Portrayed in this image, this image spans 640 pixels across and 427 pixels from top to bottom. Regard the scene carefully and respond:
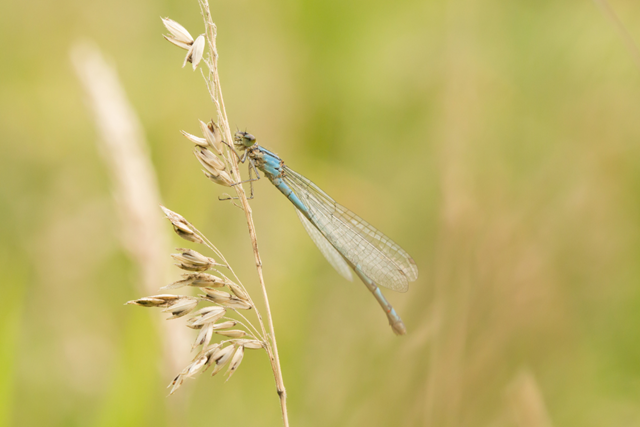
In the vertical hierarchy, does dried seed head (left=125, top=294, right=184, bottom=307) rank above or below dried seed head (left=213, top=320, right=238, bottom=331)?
above

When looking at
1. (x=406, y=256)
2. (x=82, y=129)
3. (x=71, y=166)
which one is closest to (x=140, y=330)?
(x=406, y=256)

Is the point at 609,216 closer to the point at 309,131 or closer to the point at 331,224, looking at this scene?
the point at 331,224

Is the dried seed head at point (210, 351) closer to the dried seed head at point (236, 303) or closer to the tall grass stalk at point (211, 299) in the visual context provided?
the tall grass stalk at point (211, 299)

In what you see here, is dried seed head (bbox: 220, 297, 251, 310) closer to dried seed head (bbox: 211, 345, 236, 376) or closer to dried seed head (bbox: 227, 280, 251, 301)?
dried seed head (bbox: 227, 280, 251, 301)

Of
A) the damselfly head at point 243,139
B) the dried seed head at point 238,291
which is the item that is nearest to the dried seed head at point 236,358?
the dried seed head at point 238,291

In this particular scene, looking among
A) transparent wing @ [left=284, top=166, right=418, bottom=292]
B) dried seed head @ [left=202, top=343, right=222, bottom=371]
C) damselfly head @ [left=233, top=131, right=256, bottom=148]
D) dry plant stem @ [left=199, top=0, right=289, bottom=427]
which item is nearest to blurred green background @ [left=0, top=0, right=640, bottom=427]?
transparent wing @ [left=284, top=166, right=418, bottom=292]

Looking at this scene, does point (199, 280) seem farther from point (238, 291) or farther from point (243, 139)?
point (243, 139)

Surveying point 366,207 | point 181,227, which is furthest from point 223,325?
point 366,207
